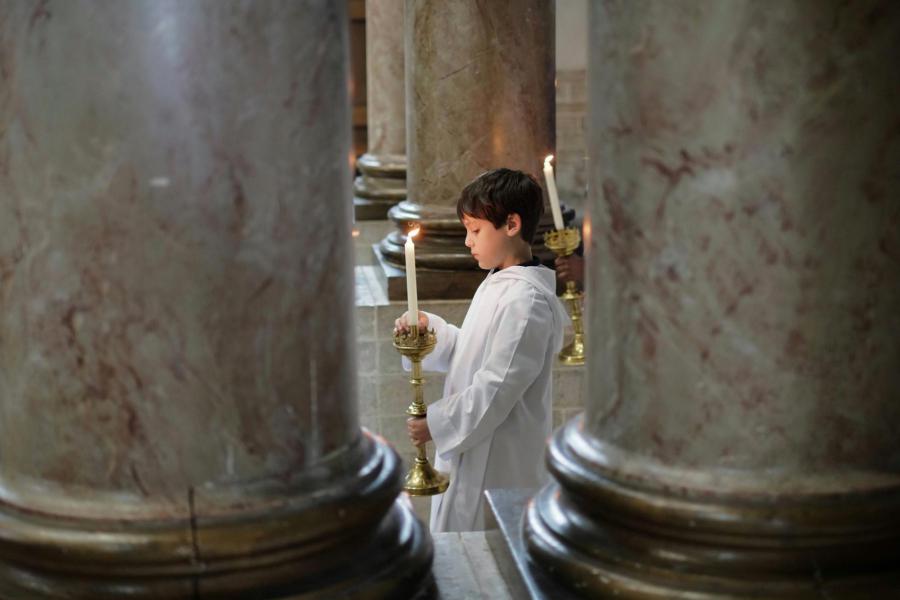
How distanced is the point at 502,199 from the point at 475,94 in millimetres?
2146

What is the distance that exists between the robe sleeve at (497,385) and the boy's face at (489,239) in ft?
0.73

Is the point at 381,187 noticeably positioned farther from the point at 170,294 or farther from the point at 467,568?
the point at 170,294

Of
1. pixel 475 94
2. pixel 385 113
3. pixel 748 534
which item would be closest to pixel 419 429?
pixel 748 534

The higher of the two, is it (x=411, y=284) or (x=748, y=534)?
(x=411, y=284)

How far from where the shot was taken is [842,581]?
2.37 m

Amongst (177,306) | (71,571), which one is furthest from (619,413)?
(71,571)

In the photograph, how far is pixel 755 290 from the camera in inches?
90.8

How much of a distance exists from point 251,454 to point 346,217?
481 millimetres

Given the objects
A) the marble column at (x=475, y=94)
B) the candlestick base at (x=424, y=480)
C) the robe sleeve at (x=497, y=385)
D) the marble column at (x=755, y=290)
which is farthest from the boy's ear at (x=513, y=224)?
the marble column at (x=475, y=94)

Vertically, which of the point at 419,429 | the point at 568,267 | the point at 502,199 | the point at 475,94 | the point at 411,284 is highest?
the point at 475,94

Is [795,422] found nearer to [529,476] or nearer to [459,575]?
[459,575]

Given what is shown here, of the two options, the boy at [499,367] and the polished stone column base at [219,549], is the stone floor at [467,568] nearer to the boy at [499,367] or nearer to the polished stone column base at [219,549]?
the polished stone column base at [219,549]

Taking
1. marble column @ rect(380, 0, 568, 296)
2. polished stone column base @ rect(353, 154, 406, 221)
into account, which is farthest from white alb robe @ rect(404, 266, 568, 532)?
polished stone column base @ rect(353, 154, 406, 221)

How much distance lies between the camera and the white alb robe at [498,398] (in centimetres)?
413
